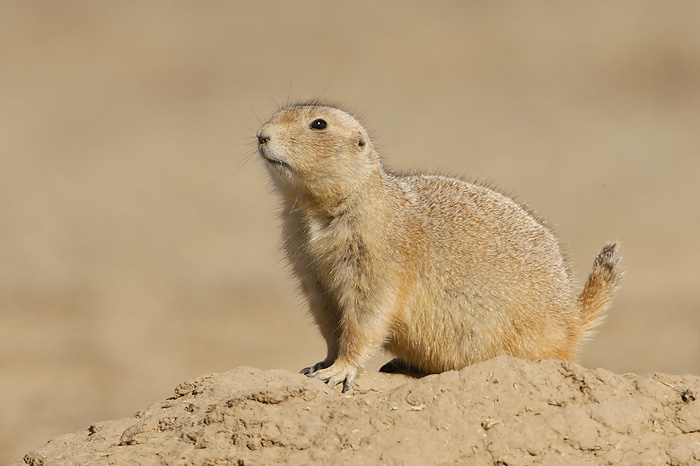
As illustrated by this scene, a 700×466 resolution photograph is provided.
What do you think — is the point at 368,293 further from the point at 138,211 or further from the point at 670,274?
the point at 138,211

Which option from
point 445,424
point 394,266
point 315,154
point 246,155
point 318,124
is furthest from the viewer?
point 246,155

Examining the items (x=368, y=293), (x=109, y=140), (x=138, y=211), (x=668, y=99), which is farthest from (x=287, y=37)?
(x=368, y=293)

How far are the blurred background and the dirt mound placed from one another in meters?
7.99

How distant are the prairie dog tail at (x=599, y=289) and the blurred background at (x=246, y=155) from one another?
24.8 ft

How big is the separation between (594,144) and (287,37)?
28.3 ft

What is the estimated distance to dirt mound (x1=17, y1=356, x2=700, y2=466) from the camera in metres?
5.08

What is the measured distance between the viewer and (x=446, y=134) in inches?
922

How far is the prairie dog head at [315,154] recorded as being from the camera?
6.74 metres

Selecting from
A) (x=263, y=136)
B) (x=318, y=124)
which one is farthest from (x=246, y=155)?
(x=263, y=136)

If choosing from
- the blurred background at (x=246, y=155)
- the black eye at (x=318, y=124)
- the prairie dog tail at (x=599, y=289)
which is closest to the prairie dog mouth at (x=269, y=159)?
the black eye at (x=318, y=124)

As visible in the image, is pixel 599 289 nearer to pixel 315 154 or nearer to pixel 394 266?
pixel 394 266

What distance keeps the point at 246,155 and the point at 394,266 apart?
16.2m

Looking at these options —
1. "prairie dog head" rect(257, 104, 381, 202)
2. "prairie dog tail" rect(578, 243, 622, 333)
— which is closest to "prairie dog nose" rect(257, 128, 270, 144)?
"prairie dog head" rect(257, 104, 381, 202)

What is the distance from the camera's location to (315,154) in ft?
22.4
